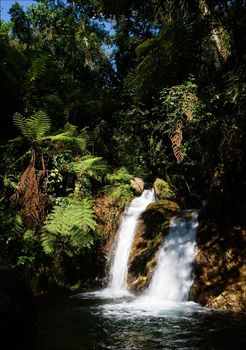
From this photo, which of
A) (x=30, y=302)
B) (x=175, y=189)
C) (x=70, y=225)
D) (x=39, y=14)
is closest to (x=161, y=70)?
(x=30, y=302)

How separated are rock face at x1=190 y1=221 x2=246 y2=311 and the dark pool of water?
16.4 inches

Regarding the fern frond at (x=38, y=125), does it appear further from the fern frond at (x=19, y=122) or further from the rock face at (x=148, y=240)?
the rock face at (x=148, y=240)

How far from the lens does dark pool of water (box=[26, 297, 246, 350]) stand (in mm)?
4898

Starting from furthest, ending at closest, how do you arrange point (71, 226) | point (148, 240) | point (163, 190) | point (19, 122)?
point (163, 190)
point (148, 240)
point (19, 122)
point (71, 226)

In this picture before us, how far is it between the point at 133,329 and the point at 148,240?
425cm

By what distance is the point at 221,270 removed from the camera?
7461mm

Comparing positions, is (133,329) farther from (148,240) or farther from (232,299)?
(148,240)

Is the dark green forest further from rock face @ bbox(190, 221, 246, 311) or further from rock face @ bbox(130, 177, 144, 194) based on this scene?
rock face @ bbox(190, 221, 246, 311)

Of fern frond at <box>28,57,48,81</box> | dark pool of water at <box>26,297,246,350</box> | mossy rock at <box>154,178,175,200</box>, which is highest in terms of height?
fern frond at <box>28,57,48,81</box>

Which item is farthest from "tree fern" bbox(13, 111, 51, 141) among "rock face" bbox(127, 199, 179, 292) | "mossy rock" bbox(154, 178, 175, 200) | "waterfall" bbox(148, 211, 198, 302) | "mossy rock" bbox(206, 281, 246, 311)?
"mossy rock" bbox(206, 281, 246, 311)

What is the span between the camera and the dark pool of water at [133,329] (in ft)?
16.1

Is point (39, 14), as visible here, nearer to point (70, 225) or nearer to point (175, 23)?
point (70, 225)

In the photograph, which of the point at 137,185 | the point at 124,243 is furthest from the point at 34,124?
the point at 137,185

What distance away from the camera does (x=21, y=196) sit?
30.2 feet
